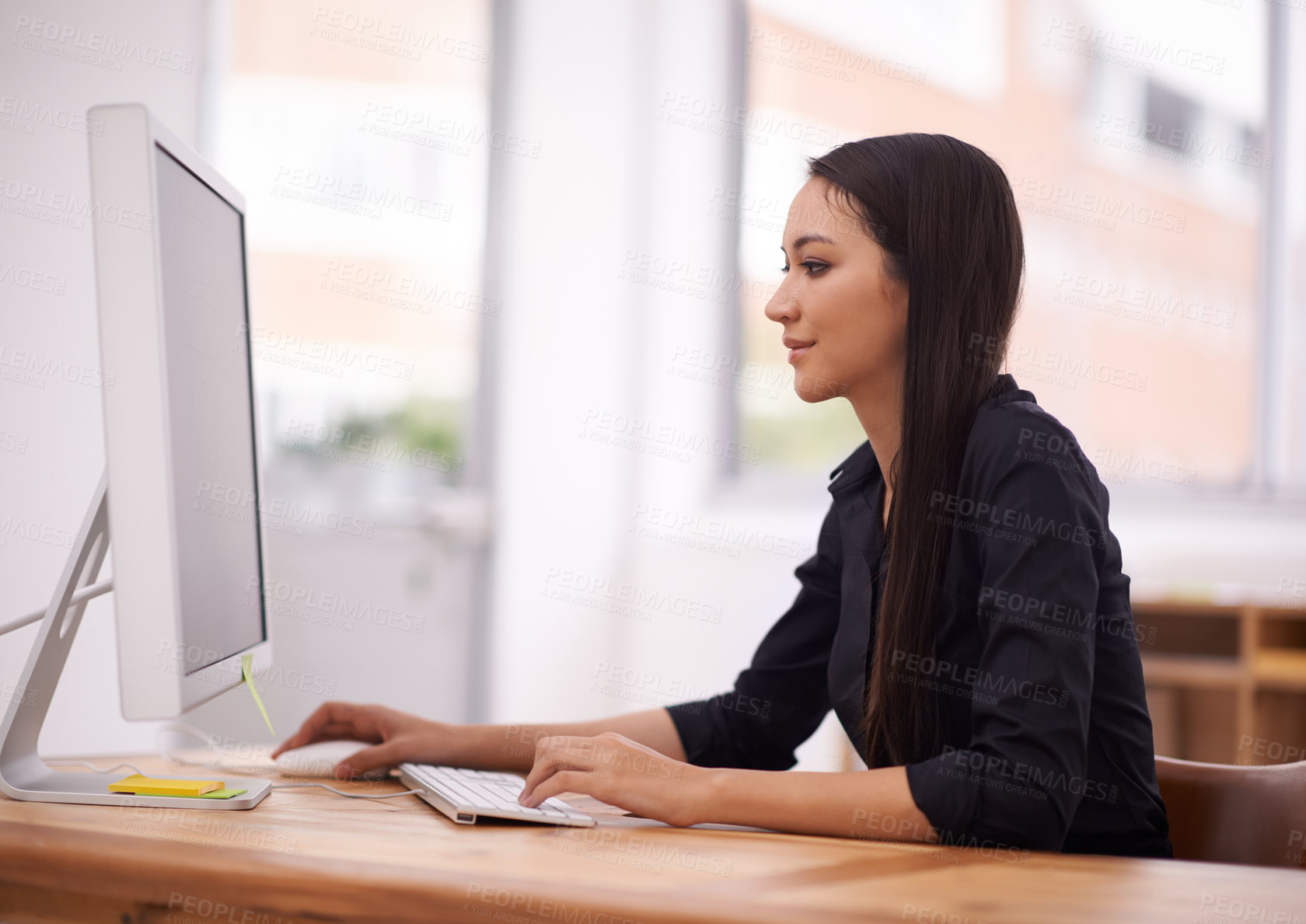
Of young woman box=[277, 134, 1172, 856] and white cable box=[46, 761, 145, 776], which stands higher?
young woman box=[277, 134, 1172, 856]

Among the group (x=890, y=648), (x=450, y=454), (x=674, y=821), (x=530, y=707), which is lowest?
(x=530, y=707)

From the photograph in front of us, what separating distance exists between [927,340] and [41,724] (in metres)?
0.99

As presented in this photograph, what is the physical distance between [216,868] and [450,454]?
8.80ft

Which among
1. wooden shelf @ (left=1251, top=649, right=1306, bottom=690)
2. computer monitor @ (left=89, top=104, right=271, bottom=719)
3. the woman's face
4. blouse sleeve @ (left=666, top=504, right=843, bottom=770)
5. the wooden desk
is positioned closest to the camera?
the wooden desk

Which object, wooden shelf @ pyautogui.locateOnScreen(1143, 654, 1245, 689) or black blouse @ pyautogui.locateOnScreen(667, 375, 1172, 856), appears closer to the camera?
black blouse @ pyautogui.locateOnScreen(667, 375, 1172, 856)

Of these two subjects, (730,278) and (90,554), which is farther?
(730,278)

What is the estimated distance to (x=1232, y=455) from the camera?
363cm

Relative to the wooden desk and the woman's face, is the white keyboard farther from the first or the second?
the woman's face

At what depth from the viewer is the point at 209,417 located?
1027 millimetres

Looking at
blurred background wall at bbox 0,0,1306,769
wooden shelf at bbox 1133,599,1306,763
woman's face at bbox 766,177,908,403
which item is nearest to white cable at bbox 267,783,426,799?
woman's face at bbox 766,177,908,403

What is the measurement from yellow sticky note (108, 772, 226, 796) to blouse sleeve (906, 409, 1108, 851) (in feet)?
2.15

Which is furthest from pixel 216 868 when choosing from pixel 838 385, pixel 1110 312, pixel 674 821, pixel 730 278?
pixel 1110 312

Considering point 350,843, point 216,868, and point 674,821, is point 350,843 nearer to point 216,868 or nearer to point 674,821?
point 216,868

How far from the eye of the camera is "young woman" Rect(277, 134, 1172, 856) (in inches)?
36.9
